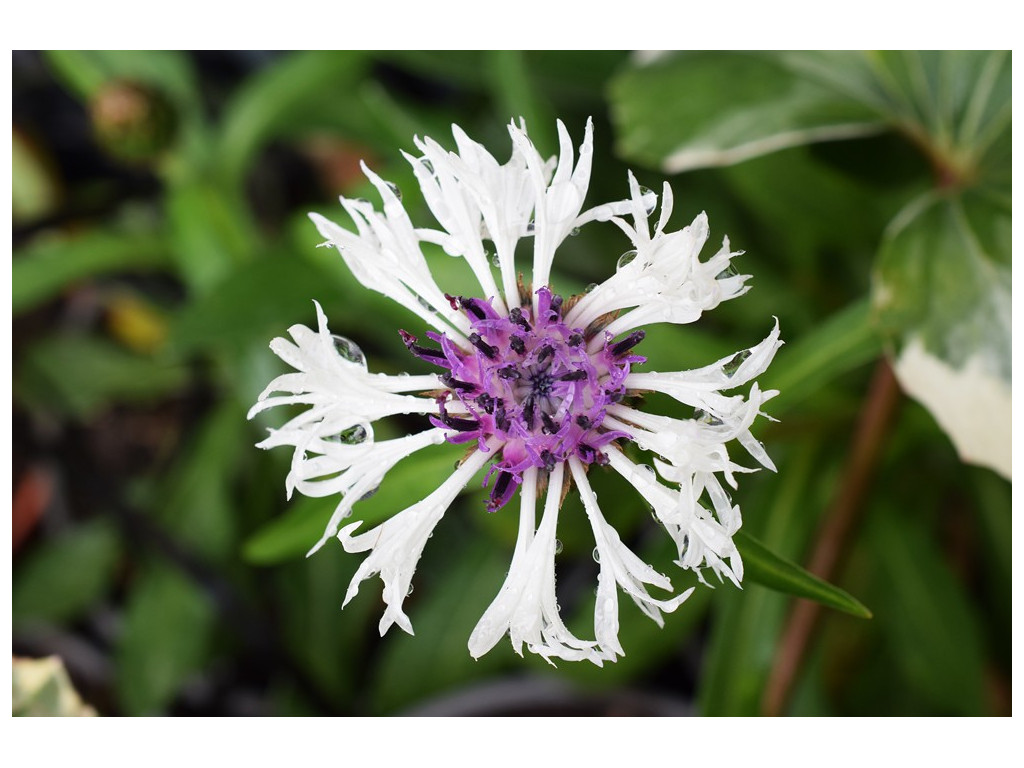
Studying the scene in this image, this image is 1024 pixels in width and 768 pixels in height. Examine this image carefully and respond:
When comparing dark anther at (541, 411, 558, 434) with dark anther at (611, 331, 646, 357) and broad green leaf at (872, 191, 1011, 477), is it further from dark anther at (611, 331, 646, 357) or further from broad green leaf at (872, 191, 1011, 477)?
broad green leaf at (872, 191, 1011, 477)

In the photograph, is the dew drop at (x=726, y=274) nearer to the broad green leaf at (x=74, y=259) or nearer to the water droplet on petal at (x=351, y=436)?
the water droplet on petal at (x=351, y=436)

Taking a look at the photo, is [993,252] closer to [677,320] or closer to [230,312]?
[677,320]

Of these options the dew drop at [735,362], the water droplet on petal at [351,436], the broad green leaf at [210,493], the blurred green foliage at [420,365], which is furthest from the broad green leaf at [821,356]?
the broad green leaf at [210,493]

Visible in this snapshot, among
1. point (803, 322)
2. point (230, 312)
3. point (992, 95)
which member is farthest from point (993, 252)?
point (230, 312)

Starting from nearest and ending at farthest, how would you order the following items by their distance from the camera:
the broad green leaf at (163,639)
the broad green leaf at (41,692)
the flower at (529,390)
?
the flower at (529,390), the broad green leaf at (41,692), the broad green leaf at (163,639)

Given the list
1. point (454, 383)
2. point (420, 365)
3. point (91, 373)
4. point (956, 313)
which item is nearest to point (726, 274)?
point (454, 383)

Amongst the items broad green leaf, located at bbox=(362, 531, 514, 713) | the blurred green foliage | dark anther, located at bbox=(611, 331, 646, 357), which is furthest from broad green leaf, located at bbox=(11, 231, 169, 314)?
dark anther, located at bbox=(611, 331, 646, 357)
